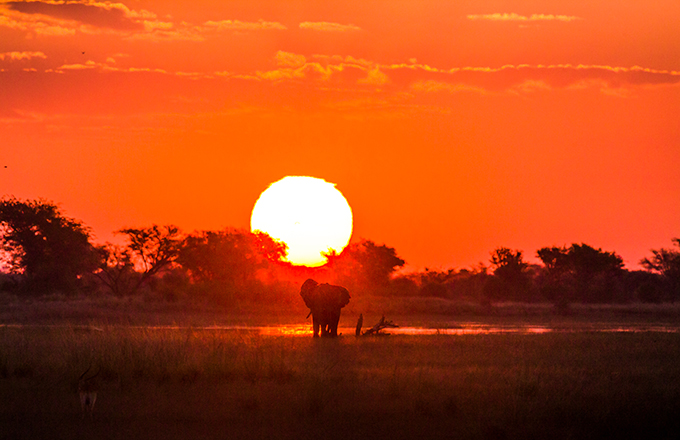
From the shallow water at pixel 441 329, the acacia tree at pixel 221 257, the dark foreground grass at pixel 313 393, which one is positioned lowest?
the dark foreground grass at pixel 313 393

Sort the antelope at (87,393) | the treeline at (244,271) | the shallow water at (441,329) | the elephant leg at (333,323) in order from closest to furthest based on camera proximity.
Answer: the antelope at (87,393)
the elephant leg at (333,323)
the shallow water at (441,329)
the treeline at (244,271)

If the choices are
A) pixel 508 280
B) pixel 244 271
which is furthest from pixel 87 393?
pixel 508 280

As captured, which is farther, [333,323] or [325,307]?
[333,323]

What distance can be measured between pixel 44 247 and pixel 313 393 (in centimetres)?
→ 5292

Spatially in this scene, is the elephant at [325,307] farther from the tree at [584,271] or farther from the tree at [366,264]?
the tree at [366,264]

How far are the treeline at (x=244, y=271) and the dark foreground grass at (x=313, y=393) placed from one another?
32709 millimetres

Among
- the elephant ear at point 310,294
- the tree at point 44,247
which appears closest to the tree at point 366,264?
the tree at point 44,247

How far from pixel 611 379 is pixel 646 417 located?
3.66 m

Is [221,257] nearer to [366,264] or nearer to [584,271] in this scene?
[366,264]

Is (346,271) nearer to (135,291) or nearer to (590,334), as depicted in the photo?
(135,291)

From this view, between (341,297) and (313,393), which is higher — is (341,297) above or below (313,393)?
above

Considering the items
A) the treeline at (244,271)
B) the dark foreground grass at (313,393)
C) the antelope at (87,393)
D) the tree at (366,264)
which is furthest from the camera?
the tree at (366,264)

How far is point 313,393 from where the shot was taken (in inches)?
585

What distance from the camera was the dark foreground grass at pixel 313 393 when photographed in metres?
13.5
